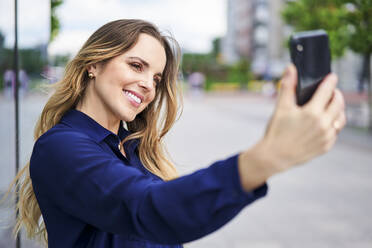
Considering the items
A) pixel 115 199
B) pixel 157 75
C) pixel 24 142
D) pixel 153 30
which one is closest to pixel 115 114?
pixel 157 75

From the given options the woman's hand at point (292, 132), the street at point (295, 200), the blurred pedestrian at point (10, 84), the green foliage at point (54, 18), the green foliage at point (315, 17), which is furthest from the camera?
the green foliage at point (315, 17)

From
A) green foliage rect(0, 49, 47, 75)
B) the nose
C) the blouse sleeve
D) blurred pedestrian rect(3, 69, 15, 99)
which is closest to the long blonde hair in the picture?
the nose

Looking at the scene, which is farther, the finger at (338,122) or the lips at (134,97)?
the lips at (134,97)

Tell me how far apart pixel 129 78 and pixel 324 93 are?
0.72 m

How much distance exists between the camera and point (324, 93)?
85 cm

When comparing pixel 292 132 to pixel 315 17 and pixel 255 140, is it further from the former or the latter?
pixel 315 17

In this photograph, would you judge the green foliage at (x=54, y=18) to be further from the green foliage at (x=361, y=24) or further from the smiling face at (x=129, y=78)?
the smiling face at (x=129, y=78)

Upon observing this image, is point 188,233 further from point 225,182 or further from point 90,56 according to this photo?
point 90,56

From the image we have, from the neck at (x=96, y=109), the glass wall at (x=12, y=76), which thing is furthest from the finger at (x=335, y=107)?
the glass wall at (x=12, y=76)

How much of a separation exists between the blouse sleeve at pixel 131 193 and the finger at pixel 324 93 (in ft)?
0.58

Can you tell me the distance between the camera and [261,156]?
85 centimetres

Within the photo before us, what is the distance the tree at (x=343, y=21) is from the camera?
44.2 ft

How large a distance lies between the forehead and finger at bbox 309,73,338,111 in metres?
0.69

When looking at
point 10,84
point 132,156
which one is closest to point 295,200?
point 10,84
